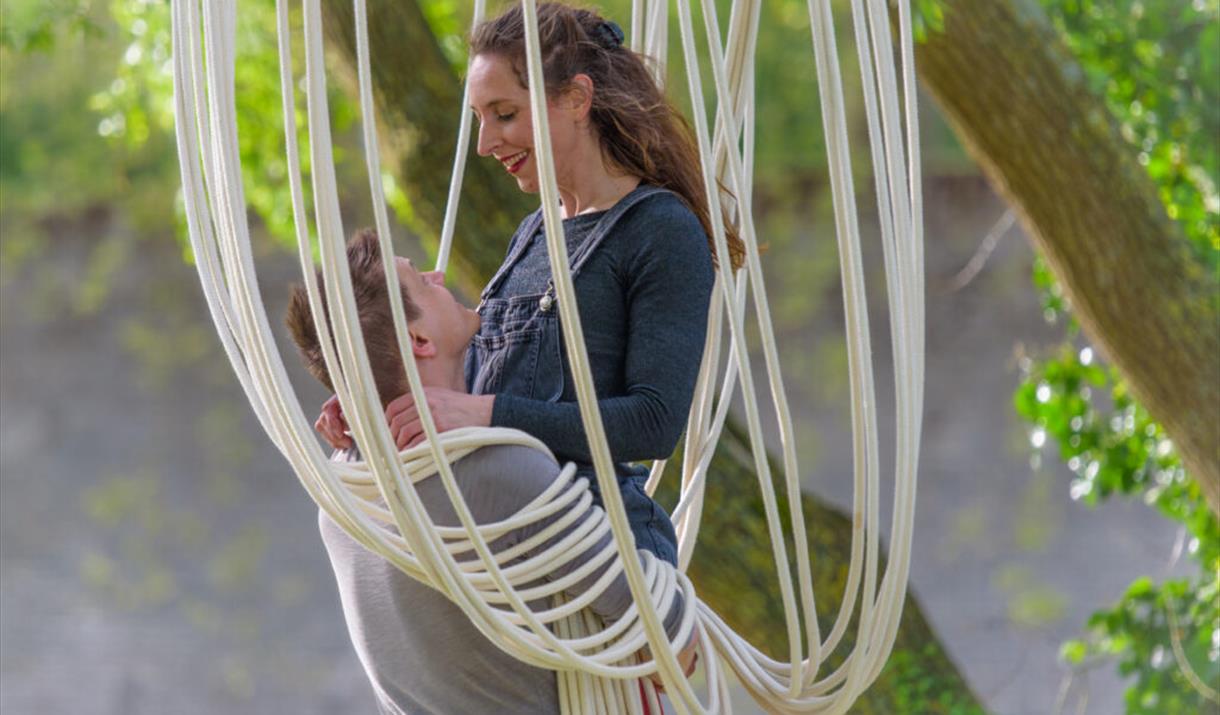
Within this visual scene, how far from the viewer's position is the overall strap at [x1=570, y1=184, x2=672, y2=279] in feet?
4.14

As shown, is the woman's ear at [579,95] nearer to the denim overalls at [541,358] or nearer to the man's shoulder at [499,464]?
the denim overalls at [541,358]

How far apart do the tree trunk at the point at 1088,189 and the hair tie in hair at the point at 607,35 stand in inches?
49.3

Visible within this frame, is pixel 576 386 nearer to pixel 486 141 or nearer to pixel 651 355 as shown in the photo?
pixel 651 355

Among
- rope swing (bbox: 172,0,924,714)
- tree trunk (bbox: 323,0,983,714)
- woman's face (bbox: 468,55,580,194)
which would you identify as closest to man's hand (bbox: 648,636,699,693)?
rope swing (bbox: 172,0,924,714)

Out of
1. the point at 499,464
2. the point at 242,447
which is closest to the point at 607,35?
the point at 499,464

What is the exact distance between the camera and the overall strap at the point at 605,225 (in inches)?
49.7

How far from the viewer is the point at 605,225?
4.17 feet

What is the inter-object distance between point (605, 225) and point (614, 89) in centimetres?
13

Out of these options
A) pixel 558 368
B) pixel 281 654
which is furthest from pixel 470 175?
pixel 281 654

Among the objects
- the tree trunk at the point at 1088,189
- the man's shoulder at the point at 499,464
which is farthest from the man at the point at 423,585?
the tree trunk at the point at 1088,189

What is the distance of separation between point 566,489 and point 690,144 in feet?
1.12

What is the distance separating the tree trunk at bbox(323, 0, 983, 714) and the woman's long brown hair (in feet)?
3.70

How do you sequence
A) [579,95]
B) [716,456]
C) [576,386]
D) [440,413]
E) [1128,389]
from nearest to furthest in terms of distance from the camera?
[576,386], [440,413], [579,95], [716,456], [1128,389]

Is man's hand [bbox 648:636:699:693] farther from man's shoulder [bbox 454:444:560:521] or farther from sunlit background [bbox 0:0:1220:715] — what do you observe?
sunlit background [bbox 0:0:1220:715]
